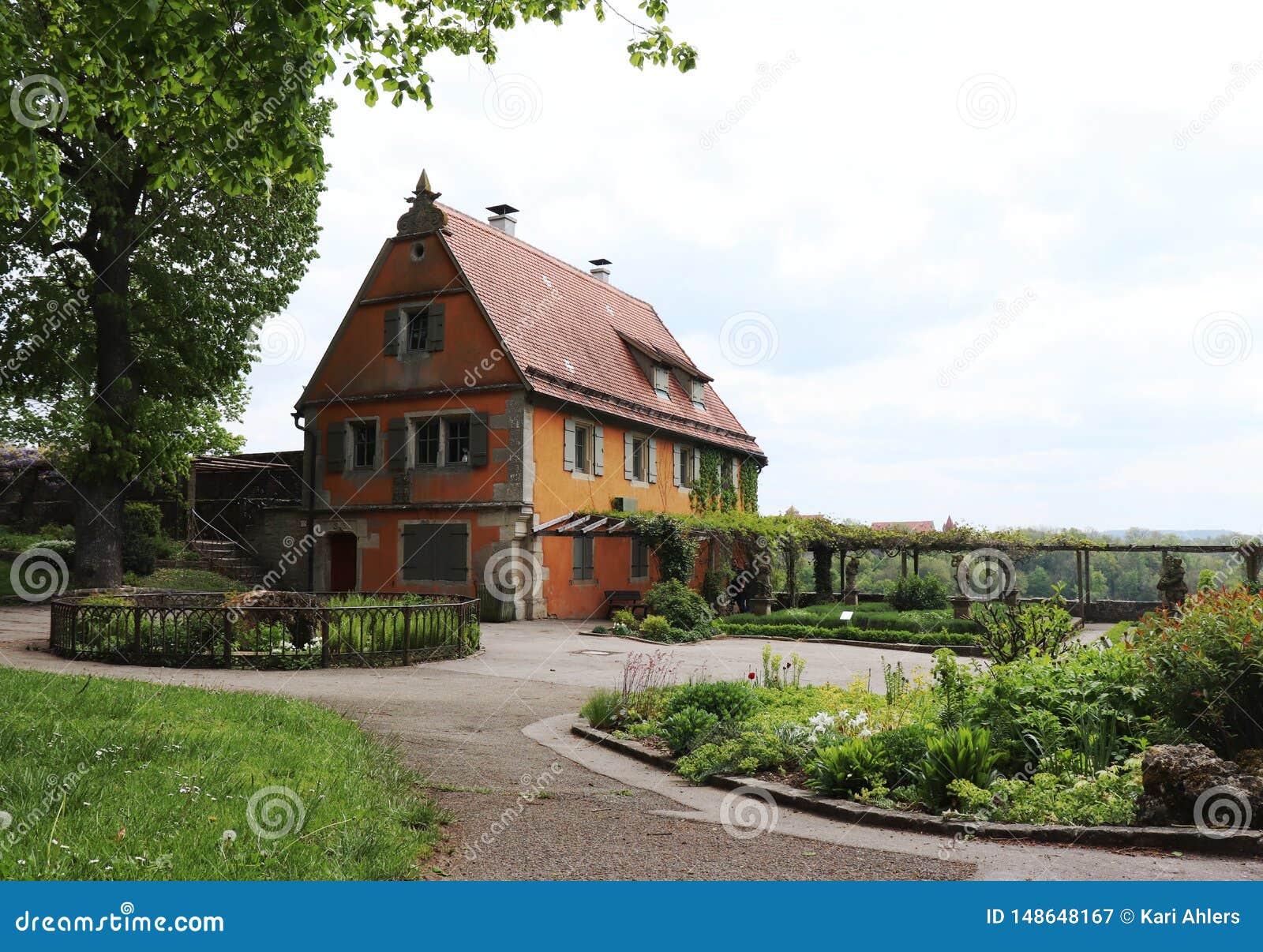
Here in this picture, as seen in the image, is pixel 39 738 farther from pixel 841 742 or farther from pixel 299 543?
pixel 299 543

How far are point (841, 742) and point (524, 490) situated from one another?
58.5 ft

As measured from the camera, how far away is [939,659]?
8531mm

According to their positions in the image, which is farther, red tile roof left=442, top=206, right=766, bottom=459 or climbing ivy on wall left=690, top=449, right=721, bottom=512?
climbing ivy on wall left=690, top=449, right=721, bottom=512

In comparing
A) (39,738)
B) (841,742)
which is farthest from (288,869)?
(841,742)

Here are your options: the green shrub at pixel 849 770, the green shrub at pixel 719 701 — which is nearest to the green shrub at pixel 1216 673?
the green shrub at pixel 849 770

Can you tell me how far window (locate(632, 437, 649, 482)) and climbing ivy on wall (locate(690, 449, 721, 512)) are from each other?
3298 millimetres

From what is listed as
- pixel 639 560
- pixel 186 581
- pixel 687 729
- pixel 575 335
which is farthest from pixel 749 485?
pixel 687 729

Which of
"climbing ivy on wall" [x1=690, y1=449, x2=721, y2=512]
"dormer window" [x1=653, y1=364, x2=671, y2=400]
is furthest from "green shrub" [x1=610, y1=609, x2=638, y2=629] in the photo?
"dormer window" [x1=653, y1=364, x2=671, y2=400]

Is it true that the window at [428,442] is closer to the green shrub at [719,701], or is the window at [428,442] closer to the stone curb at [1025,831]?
the green shrub at [719,701]

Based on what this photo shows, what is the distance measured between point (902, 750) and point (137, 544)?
79.4 ft

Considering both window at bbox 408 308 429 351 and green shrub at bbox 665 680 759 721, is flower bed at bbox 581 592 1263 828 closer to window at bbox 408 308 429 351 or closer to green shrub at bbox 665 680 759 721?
green shrub at bbox 665 680 759 721

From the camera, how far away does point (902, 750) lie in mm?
7352

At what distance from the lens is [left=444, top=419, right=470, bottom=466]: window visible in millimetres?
26359

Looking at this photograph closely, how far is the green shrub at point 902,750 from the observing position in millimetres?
7137
